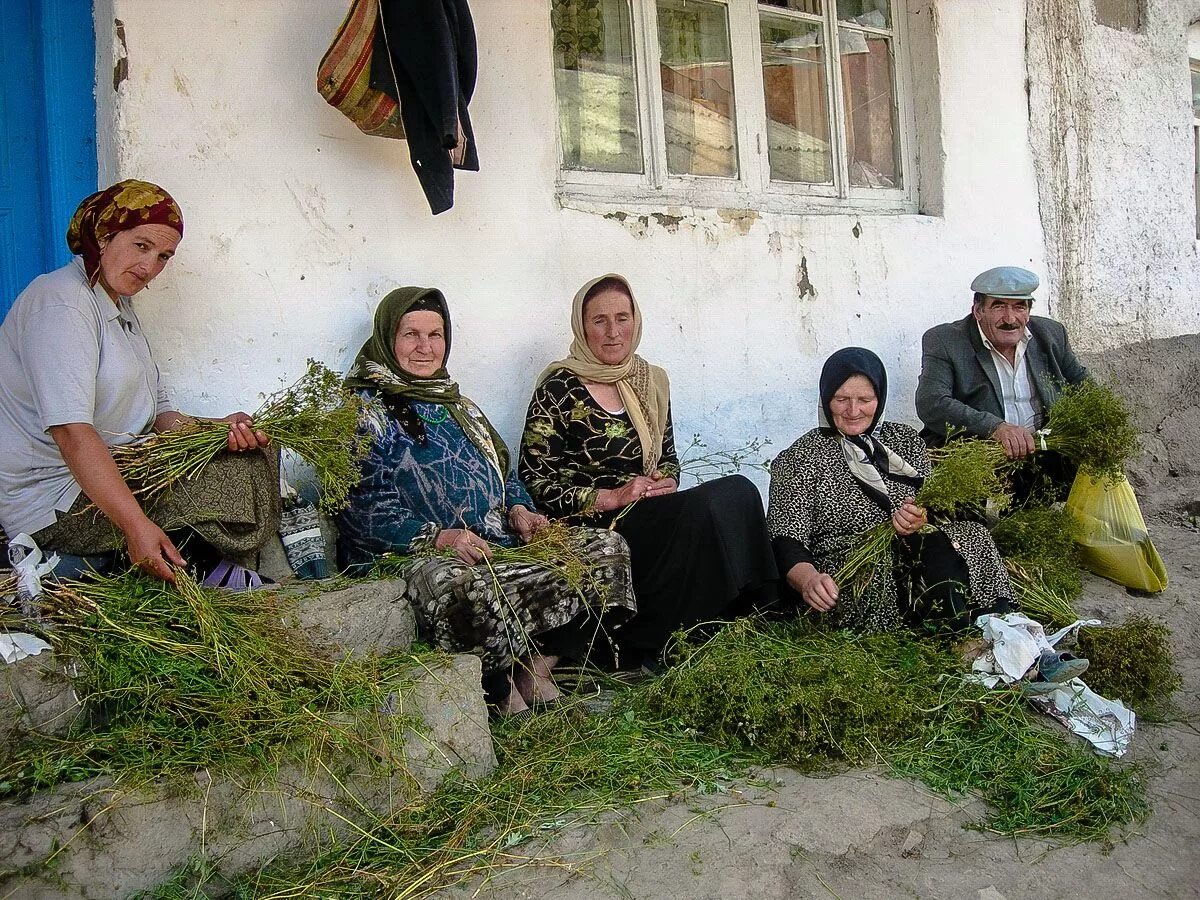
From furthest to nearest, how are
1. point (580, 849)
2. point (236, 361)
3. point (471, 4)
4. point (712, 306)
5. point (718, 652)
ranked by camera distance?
1. point (712, 306)
2. point (471, 4)
3. point (236, 361)
4. point (718, 652)
5. point (580, 849)

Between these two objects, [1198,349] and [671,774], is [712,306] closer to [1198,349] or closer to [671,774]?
[671,774]

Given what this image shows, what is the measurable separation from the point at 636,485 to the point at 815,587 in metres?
0.73

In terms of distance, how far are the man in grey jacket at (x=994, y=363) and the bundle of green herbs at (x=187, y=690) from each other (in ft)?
10.1

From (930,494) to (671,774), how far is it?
4.75 feet

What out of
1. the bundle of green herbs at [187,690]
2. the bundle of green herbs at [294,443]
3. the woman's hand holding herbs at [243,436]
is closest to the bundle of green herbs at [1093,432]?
the bundle of green herbs at [294,443]

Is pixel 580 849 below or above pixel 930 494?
below

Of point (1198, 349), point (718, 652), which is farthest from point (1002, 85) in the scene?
point (718, 652)

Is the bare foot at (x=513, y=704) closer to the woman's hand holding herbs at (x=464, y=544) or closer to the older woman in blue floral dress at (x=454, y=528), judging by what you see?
the older woman in blue floral dress at (x=454, y=528)

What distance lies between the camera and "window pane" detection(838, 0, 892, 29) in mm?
5371

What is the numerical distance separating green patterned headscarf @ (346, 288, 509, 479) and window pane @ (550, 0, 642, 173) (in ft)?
3.87

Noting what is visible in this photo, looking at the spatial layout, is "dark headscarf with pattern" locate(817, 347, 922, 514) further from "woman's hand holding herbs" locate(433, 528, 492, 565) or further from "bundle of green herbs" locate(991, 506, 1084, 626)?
"woman's hand holding herbs" locate(433, 528, 492, 565)

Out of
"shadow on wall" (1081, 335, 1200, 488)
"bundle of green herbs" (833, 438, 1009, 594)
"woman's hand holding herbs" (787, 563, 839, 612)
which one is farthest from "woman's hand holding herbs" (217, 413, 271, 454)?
"shadow on wall" (1081, 335, 1200, 488)

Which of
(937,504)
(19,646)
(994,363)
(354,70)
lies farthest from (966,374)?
(19,646)

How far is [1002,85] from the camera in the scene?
5586 mm
